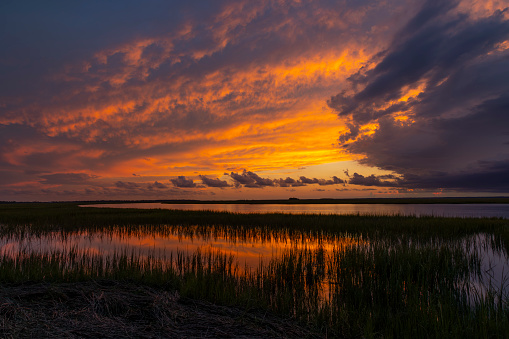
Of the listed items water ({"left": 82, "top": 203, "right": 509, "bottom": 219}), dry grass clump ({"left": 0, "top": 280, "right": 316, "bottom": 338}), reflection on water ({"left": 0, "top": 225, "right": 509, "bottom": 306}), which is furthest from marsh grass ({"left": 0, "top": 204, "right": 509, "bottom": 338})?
water ({"left": 82, "top": 203, "right": 509, "bottom": 219})

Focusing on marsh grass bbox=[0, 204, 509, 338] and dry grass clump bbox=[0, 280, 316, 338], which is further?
marsh grass bbox=[0, 204, 509, 338]

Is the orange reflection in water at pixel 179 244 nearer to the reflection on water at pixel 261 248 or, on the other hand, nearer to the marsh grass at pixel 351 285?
the reflection on water at pixel 261 248

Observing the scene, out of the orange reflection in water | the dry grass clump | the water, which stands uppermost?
the dry grass clump

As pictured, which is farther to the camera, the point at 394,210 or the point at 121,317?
the point at 394,210

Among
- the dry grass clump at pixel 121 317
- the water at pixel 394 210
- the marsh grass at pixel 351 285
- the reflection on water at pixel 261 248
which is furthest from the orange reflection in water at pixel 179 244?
the water at pixel 394 210

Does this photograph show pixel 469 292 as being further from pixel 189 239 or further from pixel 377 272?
pixel 189 239

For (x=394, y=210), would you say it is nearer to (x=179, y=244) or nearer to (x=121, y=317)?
(x=179, y=244)

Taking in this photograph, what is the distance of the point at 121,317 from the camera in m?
5.50

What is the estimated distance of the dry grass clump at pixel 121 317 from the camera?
4781 millimetres

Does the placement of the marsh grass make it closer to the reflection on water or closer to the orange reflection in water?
the reflection on water

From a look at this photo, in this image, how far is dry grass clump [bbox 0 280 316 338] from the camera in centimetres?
478

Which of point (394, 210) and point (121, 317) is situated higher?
point (121, 317)

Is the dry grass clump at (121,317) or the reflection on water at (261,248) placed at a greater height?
the dry grass clump at (121,317)

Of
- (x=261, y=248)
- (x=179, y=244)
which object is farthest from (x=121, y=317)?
(x=179, y=244)
